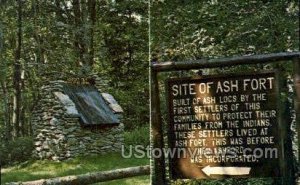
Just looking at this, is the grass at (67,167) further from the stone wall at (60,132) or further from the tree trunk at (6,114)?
the tree trunk at (6,114)

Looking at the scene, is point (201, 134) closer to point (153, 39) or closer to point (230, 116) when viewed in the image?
point (230, 116)

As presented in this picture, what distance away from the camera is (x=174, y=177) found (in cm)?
482

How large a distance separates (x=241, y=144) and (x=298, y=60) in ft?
3.12

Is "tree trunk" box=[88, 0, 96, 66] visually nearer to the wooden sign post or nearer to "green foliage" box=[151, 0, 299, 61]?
the wooden sign post

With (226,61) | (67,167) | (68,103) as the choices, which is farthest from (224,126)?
(67,167)

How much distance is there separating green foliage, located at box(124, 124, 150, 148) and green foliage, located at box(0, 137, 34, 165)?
4.71 feet

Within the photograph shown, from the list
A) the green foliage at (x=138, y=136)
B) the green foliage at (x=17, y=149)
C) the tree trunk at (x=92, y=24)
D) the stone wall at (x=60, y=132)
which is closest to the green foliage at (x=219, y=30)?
the green foliage at (x=138, y=136)

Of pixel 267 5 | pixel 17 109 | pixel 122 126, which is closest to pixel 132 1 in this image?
pixel 122 126

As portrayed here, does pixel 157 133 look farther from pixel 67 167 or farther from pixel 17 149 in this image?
pixel 17 149

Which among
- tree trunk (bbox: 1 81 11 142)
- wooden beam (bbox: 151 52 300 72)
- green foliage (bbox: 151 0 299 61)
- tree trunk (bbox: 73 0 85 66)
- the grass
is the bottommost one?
the grass

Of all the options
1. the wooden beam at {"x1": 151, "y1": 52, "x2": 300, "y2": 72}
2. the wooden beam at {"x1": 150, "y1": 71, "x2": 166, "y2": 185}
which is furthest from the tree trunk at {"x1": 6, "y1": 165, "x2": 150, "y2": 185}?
the wooden beam at {"x1": 151, "y1": 52, "x2": 300, "y2": 72}

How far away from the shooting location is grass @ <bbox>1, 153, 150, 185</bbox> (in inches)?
203

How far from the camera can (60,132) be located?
5.34 m

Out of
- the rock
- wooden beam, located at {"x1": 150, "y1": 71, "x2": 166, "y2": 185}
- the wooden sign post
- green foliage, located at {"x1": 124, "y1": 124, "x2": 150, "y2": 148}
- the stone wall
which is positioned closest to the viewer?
the wooden sign post
